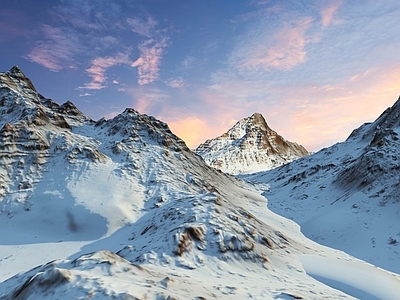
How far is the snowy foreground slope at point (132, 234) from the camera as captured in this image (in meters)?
8.73

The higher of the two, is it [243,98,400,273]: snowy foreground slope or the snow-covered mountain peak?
the snow-covered mountain peak

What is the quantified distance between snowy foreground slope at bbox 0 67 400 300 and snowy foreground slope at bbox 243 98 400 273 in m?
2.11

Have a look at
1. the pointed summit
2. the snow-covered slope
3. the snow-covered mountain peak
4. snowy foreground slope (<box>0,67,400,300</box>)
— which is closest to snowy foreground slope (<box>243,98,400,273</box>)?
snowy foreground slope (<box>0,67,400,300</box>)

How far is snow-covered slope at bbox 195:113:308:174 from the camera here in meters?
96.0

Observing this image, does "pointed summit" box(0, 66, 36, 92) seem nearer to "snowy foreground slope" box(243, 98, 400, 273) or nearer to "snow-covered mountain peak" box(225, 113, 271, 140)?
"snowy foreground slope" box(243, 98, 400, 273)

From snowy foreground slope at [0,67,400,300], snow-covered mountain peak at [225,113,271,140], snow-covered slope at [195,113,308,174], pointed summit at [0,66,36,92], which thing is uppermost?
snow-covered mountain peak at [225,113,271,140]

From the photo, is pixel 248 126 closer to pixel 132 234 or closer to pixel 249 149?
pixel 249 149

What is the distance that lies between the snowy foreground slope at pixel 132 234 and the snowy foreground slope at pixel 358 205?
2.11 meters

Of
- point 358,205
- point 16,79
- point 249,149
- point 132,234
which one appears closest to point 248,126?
point 249,149

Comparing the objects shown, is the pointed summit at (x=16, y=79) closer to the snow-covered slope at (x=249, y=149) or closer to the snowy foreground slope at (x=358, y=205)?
the snowy foreground slope at (x=358, y=205)

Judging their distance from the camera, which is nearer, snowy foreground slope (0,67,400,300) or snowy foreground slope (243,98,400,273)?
snowy foreground slope (0,67,400,300)

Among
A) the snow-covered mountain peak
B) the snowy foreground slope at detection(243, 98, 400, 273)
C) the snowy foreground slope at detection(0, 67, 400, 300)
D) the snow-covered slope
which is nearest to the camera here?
the snowy foreground slope at detection(0, 67, 400, 300)

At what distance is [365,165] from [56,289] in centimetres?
3279

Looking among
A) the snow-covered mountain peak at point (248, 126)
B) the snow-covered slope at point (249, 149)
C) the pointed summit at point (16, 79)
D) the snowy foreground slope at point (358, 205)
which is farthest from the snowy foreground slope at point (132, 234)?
the snow-covered mountain peak at point (248, 126)
